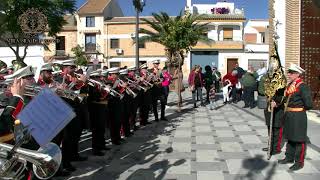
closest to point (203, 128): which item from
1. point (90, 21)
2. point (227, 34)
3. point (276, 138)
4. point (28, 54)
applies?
point (276, 138)

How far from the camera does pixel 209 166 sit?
26.6 ft

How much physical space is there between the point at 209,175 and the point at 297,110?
1931mm

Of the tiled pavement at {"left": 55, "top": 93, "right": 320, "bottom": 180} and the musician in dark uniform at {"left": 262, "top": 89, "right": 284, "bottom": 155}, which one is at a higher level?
the musician in dark uniform at {"left": 262, "top": 89, "right": 284, "bottom": 155}

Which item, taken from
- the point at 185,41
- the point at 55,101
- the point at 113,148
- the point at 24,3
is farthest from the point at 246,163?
the point at 24,3

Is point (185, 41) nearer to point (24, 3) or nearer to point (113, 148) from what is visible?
point (113, 148)

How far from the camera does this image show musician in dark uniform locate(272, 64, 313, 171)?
26.0 feet

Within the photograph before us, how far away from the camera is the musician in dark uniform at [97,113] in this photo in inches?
365

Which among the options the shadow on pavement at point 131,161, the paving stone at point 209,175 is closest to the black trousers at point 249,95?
the shadow on pavement at point 131,161

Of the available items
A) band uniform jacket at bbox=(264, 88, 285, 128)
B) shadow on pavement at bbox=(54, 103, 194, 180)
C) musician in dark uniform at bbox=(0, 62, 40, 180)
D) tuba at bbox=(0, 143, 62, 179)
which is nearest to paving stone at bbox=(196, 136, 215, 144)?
shadow on pavement at bbox=(54, 103, 194, 180)

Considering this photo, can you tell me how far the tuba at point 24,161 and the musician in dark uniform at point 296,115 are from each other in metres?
4.78

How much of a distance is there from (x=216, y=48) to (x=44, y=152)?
165 feet

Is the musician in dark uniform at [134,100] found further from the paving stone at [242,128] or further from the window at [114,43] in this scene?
the window at [114,43]

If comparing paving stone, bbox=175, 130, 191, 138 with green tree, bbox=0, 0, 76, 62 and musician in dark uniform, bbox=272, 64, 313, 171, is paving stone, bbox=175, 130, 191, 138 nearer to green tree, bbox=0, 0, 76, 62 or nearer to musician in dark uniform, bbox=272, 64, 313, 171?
musician in dark uniform, bbox=272, 64, 313, 171

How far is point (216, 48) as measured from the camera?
176ft
